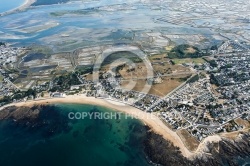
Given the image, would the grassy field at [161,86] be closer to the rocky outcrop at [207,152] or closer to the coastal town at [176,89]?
the coastal town at [176,89]

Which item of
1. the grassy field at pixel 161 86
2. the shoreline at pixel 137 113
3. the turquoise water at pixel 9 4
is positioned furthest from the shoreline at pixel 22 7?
the grassy field at pixel 161 86

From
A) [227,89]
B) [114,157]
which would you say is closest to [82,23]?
[227,89]

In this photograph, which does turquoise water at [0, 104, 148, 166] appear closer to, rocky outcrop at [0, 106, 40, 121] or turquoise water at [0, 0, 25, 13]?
rocky outcrop at [0, 106, 40, 121]

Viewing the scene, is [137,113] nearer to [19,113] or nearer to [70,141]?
[70,141]

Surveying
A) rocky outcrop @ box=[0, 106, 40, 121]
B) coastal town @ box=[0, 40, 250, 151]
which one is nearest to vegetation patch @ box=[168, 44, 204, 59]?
coastal town @ box=[0, 40, 250, 151]

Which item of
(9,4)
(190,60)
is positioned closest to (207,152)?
(190,60)
